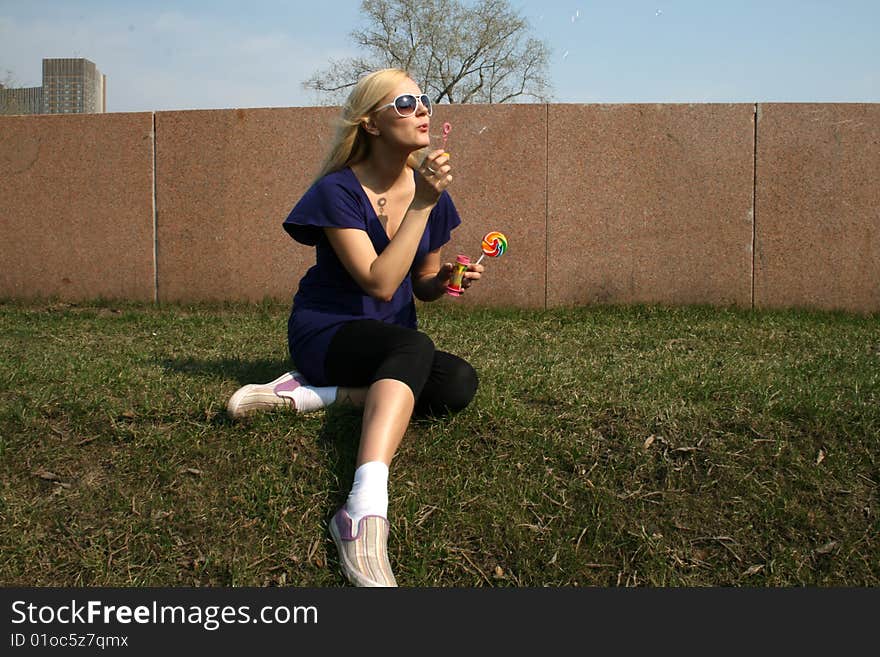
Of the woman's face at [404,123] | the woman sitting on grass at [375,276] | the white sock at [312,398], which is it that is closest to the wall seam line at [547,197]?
the woman sitting on grass at [375,276]

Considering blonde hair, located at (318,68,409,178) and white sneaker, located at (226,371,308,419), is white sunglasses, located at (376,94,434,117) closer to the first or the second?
blonde hair, located at (318,68,409,178)

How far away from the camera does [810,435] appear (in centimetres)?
333

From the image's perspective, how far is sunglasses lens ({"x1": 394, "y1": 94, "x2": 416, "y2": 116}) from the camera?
10.5 feet

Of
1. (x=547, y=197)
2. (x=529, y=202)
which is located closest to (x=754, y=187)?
(x=547, y=197)

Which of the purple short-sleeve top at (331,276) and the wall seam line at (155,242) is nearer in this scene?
the purple short-sleeve top at (331,276)

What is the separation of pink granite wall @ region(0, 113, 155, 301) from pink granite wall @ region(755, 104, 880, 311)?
16.7 ft

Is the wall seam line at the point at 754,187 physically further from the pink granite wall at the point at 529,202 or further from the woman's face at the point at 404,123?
the woman's face at the point at 404,123

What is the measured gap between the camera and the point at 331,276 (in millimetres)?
3465

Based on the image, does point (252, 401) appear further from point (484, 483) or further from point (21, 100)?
point (21, 100)

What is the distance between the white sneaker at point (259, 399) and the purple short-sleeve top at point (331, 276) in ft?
0.42

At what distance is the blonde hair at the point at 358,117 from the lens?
130 inches

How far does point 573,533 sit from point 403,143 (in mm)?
1524

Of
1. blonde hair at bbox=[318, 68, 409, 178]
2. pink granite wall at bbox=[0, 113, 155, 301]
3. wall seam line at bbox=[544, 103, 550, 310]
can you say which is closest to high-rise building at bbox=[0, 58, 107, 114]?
pink granite wall at bbox=[0, 113, 155, 301]

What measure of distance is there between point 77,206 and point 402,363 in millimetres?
5579
